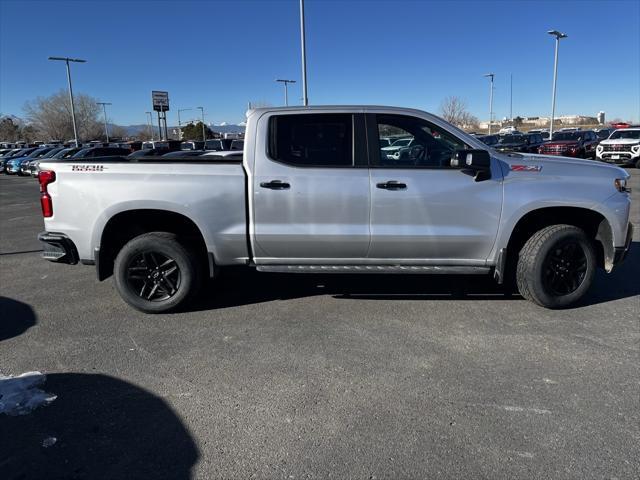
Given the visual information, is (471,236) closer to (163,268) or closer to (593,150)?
(163,268)

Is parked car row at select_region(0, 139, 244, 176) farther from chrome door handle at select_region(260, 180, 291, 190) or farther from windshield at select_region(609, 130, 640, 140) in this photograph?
chrome door handle at select_region(260, 180, 291, 190)

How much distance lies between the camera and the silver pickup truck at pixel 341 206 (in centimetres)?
448

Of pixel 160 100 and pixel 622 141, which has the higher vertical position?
pixel 160 100

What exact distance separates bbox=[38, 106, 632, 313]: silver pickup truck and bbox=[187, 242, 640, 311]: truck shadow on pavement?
58cm

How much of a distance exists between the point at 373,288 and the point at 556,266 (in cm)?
189

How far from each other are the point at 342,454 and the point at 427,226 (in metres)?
2.44

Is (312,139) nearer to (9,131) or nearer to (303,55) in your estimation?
(303,55)

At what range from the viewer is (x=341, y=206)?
4.49 meters

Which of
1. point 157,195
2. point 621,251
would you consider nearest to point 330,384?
point 157,195

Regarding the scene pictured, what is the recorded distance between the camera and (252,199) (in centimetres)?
451

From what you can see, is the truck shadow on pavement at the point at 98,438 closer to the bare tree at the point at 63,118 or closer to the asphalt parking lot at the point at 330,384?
the asphalt parking lot at the point at 330,384

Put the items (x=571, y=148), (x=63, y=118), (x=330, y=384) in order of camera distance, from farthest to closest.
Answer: (x=63, y=118) → (x=571, y=148) → (x=330, y=384)

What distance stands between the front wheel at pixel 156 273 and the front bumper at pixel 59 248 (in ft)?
1.50

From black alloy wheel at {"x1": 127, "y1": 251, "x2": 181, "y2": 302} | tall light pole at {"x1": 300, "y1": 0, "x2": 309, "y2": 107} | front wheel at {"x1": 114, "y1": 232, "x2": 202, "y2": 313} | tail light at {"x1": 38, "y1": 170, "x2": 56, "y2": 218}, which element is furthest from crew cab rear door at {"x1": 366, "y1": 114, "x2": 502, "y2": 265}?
tall light pole at {"x1": 300, "y1": 0, "x2": 309, "y2": 107}
